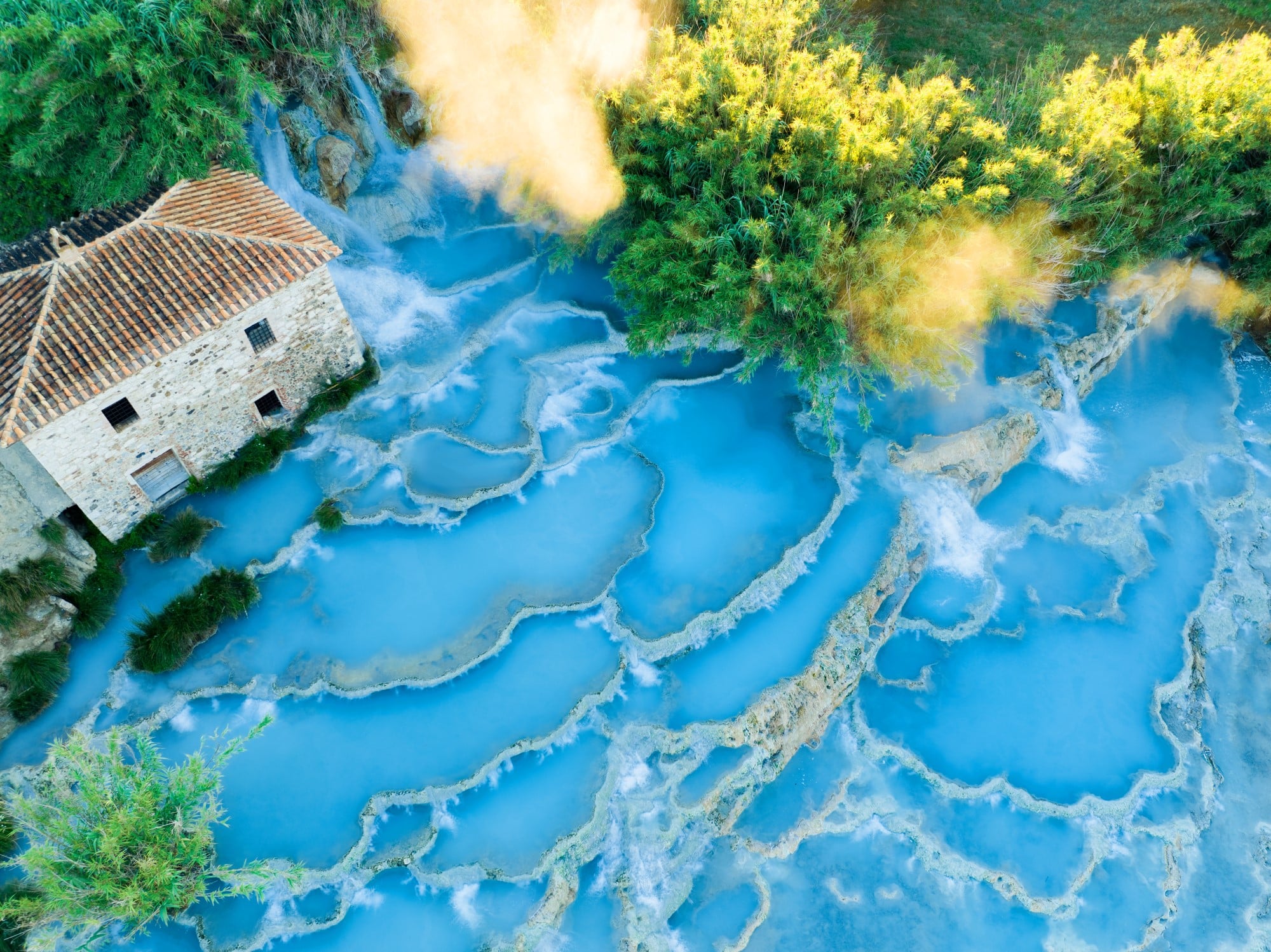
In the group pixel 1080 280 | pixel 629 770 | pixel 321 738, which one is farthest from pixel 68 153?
pixel 1080 280

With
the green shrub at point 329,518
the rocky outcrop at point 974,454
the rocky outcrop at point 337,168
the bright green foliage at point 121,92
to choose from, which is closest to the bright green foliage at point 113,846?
the green shrub at point 329,518

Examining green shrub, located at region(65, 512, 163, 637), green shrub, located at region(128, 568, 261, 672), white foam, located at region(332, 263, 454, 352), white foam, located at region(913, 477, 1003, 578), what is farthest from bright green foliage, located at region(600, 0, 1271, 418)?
green shrub, located at region(65, 512, 163, 637)

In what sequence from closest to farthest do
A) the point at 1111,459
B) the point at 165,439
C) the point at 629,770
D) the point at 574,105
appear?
the point at 629,770 → the point at 165,439 → the point at 574,105 → the point at 1111,459

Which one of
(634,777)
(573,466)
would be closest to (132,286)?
(573,466)

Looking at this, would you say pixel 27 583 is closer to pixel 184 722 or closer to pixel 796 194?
pixel 184 722

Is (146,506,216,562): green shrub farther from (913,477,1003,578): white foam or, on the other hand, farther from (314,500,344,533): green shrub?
(913,477,1003,578): white foam

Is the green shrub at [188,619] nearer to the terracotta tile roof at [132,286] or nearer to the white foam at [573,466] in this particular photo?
the terracotta tile roof at [132,286]

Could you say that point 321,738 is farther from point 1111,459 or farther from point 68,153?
point 1111,459
